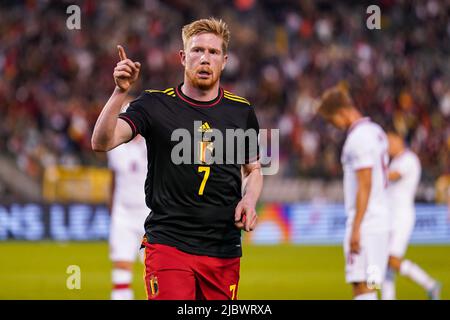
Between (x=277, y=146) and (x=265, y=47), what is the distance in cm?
535

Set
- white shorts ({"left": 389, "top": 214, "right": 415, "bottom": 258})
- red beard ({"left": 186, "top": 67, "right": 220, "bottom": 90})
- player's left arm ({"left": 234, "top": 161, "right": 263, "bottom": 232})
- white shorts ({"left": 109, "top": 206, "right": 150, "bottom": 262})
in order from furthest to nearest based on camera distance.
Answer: white shorts ({"left": 389, "top": 214, "right": 415, "bottom": 258}) → white shorts ({"left": 109, "top": 206, "right": 150, "bottom": 262}) → red beard ({"left": 186, "top": 67, "right": 220, "bottom": 90}) → player's left arm ({"left": 234, "top": 161, "right": 263, "bottom": 232})

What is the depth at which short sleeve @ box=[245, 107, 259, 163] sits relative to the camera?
545 centimetres

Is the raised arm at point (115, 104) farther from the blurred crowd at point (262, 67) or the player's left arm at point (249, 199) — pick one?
the blurred crowd at point (262, 67)

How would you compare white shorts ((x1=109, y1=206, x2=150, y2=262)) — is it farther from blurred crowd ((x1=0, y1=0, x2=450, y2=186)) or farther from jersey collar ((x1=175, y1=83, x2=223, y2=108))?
blurred crowd ((x1=0, y1=0, x2=450, y2=186))

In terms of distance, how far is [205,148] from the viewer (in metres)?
5.27

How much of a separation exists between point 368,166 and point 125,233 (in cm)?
337

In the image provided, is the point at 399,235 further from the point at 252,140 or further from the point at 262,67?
the point at 262,67

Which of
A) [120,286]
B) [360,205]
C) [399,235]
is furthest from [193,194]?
[399,235]

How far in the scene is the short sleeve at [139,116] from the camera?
16.6ft

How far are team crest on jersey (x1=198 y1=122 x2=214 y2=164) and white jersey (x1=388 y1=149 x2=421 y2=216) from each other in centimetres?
636

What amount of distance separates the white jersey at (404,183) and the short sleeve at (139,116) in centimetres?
657

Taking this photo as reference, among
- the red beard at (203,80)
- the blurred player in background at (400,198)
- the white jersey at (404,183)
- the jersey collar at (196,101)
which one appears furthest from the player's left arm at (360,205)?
the white jersey at (404,183)

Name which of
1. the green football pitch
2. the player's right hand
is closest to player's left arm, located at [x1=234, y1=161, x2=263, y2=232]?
the player's right hand
